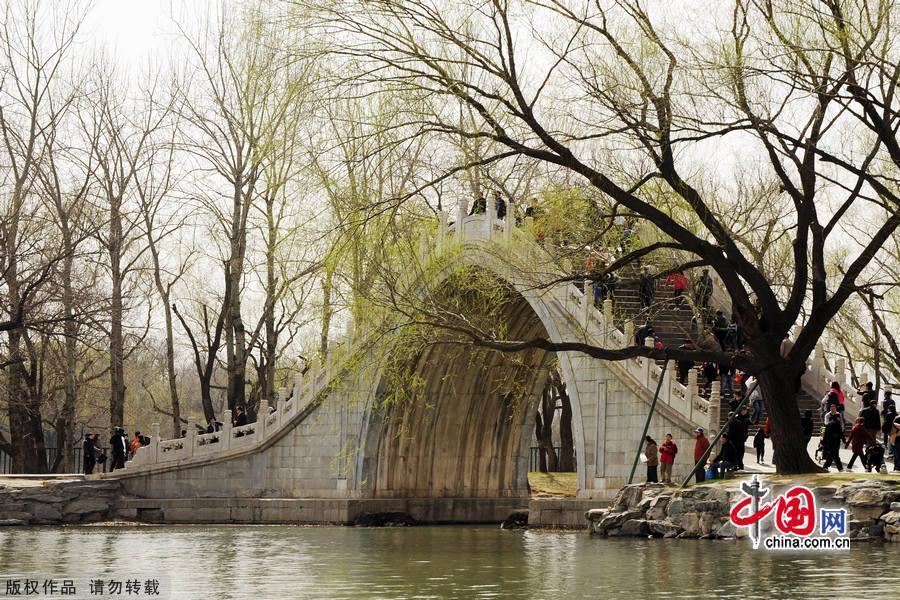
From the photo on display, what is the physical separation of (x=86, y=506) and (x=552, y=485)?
12.3 metres

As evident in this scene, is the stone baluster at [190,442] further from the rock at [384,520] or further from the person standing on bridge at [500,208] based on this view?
the person standing on bridge at [500,208]

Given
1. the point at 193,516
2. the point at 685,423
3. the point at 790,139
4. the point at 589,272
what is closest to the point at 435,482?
the point at 193,516

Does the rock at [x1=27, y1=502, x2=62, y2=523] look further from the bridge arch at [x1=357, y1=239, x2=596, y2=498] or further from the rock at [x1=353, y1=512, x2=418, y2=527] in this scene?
the bridge arch at [x1=357, y1=239, x2=596, y2=498]

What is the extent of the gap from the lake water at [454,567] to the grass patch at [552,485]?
39.8 ft

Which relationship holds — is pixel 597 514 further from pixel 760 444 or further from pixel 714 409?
pixel 760 444

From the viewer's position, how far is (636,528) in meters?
22.9

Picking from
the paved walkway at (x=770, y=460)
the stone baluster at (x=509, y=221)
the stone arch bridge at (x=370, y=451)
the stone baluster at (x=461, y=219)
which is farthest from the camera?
the stone arch bridge at (x=370, y=451)

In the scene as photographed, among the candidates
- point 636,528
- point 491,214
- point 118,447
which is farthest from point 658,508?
point 118,447

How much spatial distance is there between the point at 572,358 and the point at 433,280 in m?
3.41

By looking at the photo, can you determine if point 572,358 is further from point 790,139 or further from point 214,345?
→ point 214,345

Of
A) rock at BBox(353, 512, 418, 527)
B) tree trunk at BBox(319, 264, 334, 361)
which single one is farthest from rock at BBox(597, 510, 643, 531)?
rock at BBox(353, 512, 418, 527)

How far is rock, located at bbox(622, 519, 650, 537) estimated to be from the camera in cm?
2269

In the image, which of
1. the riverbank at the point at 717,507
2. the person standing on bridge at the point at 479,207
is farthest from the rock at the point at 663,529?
the person standing on bridge at the point at 479,207
